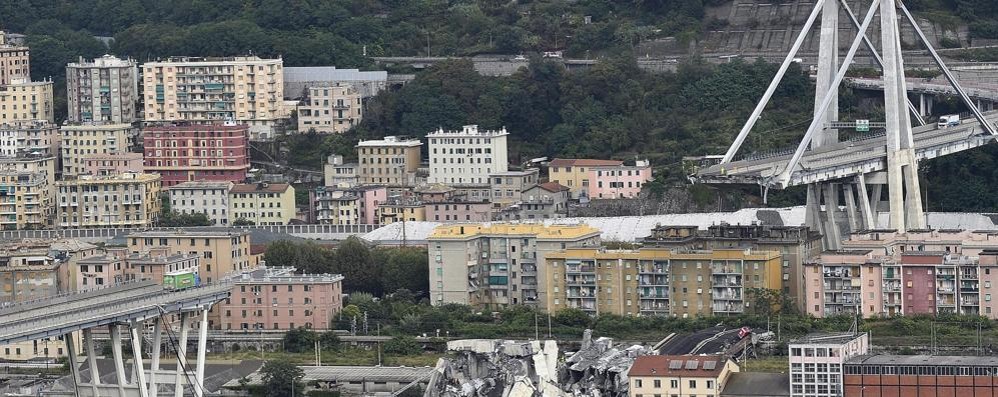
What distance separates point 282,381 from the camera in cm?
4344

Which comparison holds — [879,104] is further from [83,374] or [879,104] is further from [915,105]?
[83,374]

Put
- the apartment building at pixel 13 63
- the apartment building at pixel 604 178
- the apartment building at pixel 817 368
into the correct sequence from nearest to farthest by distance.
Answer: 1. the apartment building at pixel 817 368
2. the apartment building at pixel 604 178
3. the apartment building at pixel 13 63

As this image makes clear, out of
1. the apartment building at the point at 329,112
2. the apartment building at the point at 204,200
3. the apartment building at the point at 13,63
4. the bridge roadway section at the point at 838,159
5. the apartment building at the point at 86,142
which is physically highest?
the apartment building at the point at 13,63

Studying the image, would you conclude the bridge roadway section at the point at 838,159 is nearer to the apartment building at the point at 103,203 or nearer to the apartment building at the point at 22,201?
the apartment building at the point at 103,203

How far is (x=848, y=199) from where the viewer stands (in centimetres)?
5228

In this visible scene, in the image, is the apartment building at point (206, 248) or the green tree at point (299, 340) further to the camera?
the apartment building at point (206, 248)

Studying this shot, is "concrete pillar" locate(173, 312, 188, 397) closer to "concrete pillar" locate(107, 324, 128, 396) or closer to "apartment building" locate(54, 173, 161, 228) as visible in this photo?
"concrete pillar" locate(107, 324, 128, 396)

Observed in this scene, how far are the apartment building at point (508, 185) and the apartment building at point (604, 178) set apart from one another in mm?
581

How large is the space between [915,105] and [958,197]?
4327 mm

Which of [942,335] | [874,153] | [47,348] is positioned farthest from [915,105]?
[47,348]

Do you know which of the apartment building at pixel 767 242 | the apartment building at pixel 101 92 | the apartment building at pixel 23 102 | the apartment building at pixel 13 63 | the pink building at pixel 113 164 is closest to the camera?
the apartment building at pixel 767 242

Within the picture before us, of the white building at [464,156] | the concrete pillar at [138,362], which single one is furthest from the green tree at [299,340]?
the white building at [464,156]

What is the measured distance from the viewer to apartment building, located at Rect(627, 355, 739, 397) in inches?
1554

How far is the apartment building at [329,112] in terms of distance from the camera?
2566 inches
